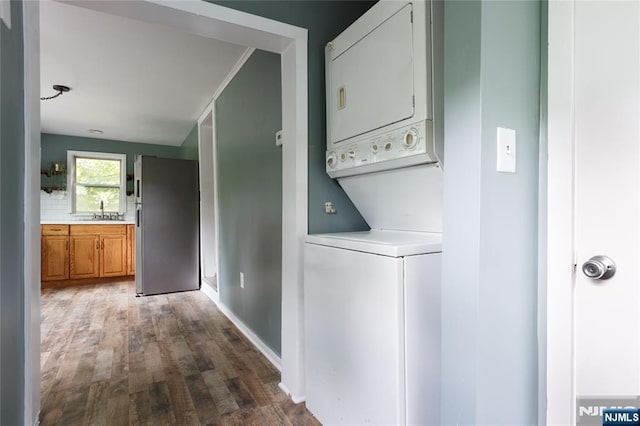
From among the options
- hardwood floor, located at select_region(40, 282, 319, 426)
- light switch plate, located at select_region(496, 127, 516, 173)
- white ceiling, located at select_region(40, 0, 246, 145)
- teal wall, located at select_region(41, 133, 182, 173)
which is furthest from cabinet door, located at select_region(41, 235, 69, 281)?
light switch plate, located at select_region(496, 127, 516, 173)

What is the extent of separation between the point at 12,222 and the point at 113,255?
14.6ft

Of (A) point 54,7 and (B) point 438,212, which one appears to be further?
(A) point 54,7

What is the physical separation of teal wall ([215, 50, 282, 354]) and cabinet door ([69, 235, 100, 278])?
2640mm

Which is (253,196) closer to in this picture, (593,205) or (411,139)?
(411,139)

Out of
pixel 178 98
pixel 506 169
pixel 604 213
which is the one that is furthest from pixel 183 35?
pixel 604 213

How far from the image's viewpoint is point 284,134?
6.05 feet

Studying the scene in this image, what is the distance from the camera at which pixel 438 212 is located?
137 cm

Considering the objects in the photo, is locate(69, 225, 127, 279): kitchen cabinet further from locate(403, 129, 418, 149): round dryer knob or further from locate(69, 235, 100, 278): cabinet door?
locate(403, 129, 418, 149): round dryer knob

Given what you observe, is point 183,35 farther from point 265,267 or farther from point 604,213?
point 604,213

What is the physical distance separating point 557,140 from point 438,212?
52cm

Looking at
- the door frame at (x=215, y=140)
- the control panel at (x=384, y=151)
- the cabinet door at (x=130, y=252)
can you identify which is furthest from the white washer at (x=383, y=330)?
the cabinet door at (x=130, y=252)

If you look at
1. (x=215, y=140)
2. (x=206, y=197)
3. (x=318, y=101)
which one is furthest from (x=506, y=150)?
(x=206, y=197)

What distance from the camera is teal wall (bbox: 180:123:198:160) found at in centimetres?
475

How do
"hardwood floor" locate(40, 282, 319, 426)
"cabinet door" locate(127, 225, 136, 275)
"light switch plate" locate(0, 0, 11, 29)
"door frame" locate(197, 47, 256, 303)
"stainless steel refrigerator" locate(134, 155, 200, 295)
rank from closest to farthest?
1. "light switch plate" locate(0, 0, 11, 29)
2. "hardwood floor" locate(40, 282, 319, 426)
3. "door frame" locate(197, 47, 256, 303)
4. "stainless steel refrigerator" locate(134, 155, 200, 295)
5. "cabinet door" locate(127, 225, 136, 275)
